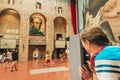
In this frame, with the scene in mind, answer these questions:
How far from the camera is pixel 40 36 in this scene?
2320 centimetres

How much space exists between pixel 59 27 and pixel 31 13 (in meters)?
4.50

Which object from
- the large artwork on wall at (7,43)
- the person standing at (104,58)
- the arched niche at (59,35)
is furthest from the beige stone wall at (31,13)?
the person standing at (104,58)

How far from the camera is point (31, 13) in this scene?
894 inches

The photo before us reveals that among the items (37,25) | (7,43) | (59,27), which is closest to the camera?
(7,43)

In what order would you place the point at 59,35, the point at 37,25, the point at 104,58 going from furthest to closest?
the point at 59,35, the point at 37,25, the point at 104,58

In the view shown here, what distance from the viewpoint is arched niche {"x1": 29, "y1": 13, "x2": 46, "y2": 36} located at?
22844 mm

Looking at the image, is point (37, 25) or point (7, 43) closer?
point (7, 43)

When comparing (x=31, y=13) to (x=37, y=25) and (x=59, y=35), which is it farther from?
(x=59, y=35)

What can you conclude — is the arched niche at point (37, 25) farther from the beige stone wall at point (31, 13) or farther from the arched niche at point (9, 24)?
the arched niche at point (9, 24)

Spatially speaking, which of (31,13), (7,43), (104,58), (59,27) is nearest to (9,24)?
(7,43)

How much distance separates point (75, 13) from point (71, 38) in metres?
0.62

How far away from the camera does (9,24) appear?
21.7 m

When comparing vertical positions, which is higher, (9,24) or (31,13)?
(31,13)

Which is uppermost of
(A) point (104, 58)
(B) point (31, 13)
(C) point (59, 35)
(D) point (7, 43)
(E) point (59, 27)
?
(B) point (31, 13)
